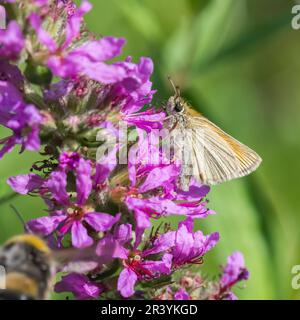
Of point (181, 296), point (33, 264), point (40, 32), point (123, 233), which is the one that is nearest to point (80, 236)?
point (123, 233)

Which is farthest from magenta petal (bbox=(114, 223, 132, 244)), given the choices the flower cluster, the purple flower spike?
the purple flower spike

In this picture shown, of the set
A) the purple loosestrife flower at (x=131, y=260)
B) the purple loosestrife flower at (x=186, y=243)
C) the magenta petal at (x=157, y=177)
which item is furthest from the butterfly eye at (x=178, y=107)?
the purple loosestrife flower at (x=131, y=260)

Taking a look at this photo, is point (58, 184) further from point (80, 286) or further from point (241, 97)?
point (241, 97)

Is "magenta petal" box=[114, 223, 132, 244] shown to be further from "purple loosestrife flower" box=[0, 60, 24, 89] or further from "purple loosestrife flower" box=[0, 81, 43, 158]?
"purple loosestrife flower" box=[0, 60, 24, 89]

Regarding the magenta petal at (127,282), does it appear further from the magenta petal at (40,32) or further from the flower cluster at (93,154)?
the magenta petal at (40,32)

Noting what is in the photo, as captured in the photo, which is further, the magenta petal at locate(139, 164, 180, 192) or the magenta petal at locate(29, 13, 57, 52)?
the magenta petal at locate(139, 164, 180, 192)

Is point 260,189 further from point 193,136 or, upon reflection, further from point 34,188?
point 34,188

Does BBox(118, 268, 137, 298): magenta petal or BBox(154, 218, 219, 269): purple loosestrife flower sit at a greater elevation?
BBox(154, 218, 219, 269): purple loosestrife flower
